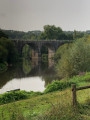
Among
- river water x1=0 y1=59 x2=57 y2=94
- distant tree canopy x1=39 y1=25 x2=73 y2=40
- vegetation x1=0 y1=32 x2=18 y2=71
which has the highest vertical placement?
distant tree canopy x1=39 y1=25 x2=73 y2=40

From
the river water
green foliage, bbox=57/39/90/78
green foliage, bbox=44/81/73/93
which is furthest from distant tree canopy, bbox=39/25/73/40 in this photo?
green foliage, bbox=44/81/73/93

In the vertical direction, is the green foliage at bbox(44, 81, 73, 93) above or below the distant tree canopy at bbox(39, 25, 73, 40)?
below

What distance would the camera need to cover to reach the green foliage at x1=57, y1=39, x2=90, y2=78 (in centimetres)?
2258

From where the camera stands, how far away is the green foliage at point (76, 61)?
2258 centimetres

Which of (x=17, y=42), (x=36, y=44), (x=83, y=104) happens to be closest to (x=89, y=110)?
(x=83, y=104)

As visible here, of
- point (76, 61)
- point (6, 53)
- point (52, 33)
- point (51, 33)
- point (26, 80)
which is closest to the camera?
point (76, 61)

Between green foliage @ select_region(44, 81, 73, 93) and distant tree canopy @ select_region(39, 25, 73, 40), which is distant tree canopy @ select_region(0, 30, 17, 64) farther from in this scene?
distant tree canopy @ select_region(39, 25, 73, 40)

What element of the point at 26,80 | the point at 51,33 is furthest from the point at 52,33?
the point at 26,80

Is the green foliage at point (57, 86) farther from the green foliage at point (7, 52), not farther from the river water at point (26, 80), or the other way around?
the green foliage at point (7, 52)

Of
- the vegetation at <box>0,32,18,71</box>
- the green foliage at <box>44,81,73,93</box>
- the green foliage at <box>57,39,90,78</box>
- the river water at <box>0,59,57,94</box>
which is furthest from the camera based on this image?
the vegetation at <box>0,32,18,71</box>

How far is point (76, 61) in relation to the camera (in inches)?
918

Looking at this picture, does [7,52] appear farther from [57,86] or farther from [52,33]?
[52,33]

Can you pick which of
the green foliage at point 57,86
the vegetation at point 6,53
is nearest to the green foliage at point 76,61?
the green foliage at point 57,86

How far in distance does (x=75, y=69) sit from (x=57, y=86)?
970 centimetres
